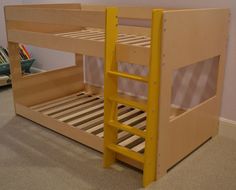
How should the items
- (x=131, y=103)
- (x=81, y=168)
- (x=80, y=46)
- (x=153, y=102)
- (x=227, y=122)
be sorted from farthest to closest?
(x=227, y=122), (x=80, y=46), (x=81, y=168), (x=131, y=103), (x=153, y=102)

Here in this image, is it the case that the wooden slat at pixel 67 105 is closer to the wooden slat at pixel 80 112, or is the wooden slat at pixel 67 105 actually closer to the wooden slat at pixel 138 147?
the wooden slat at pixel 80 112

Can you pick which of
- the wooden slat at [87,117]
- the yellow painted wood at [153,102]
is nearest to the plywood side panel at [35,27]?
the wooden slat at [87,117]

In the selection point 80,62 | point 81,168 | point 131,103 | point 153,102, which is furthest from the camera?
point 80,62

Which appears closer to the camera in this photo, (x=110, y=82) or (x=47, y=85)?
(x=110, y=82)

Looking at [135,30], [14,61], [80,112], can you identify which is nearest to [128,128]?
[80,112]

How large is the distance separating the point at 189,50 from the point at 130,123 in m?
0.81

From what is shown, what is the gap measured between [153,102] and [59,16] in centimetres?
Result: 87

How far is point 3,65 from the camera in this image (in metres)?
3.19

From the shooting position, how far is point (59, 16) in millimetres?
1923

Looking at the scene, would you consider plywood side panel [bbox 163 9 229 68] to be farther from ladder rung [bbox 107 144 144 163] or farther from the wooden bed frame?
ladder rung [bbox 107 144 144 163]

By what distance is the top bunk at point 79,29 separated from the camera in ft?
5.41

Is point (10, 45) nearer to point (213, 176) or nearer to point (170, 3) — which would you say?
point (170, 3)

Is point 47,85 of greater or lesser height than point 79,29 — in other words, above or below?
below

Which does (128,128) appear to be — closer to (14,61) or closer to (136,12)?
(136,12)
